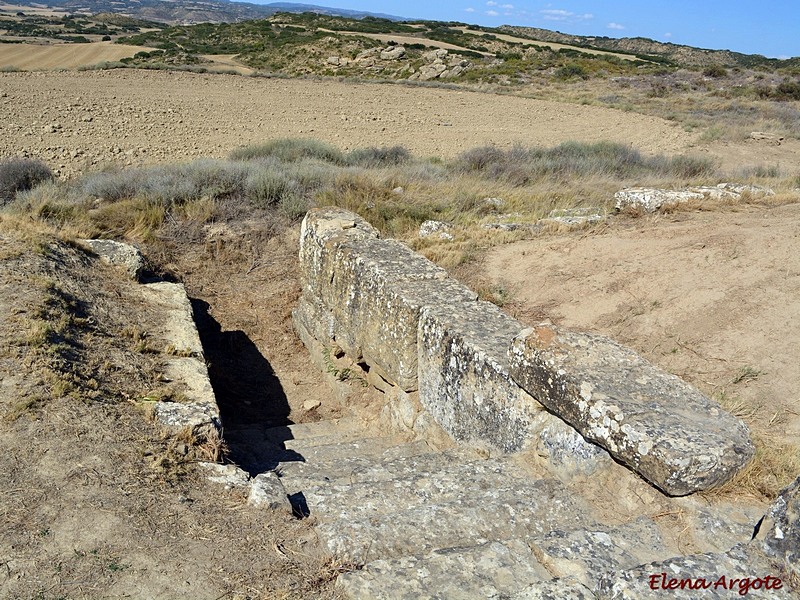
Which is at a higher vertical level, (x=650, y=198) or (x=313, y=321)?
(x=650, y=198)

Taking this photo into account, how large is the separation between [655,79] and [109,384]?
35460 millimetres

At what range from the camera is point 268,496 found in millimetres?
3287

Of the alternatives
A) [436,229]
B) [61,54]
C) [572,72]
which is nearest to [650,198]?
[436,229]

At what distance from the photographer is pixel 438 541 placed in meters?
3.05

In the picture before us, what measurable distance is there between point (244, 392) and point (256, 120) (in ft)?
44.5

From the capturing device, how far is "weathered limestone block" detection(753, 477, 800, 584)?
8.20 ft

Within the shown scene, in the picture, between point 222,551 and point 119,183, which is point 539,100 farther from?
point 222,551

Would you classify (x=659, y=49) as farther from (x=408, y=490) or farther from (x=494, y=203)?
(x=408, y=490)

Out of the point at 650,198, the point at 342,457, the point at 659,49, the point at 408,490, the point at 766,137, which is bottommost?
the point at 342,457

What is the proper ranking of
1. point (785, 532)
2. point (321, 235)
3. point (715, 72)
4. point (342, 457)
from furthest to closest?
point (715, 72) < point (321, 235) < point (342, 457) < point (785, 532)

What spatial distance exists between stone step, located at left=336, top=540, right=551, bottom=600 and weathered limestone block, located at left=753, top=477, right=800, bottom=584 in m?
0.90

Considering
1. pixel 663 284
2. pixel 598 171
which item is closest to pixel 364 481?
pixel 663 284

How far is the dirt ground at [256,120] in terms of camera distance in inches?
559

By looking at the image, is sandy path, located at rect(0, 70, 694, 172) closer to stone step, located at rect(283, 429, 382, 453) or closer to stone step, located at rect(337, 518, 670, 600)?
stone step, located at rect(283, 429, 382, 453)
